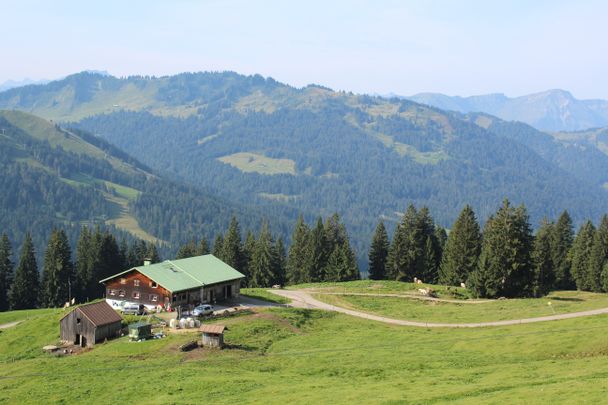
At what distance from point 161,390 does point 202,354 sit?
1139cm

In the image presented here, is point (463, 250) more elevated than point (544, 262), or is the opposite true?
point (463, 250)

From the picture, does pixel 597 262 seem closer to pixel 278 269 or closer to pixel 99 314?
pixel 278 269

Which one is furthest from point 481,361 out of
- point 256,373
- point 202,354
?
point 202,354

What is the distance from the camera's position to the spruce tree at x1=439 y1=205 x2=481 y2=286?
362ft

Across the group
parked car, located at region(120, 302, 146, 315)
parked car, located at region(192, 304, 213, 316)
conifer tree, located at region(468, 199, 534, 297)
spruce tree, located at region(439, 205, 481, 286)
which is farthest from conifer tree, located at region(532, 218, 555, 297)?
parked car, located at region(120, 302, 146, 315)

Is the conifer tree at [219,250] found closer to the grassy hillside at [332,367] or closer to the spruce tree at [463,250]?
the spruce tree at [463,250]

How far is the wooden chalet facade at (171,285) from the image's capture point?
79.9 m

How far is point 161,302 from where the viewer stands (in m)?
80.0

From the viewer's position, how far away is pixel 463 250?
4370 inches

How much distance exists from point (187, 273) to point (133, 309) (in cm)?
909

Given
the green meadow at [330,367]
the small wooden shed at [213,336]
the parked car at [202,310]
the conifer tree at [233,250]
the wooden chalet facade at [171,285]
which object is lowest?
the green meadow at [330,367]

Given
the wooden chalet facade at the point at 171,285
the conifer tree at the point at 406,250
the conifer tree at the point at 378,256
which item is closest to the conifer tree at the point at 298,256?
the conifer tree at the point at 378,256

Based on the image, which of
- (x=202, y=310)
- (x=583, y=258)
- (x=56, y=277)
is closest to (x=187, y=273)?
(x=202, y=310)

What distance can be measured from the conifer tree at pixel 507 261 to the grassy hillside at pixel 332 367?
26.7m
